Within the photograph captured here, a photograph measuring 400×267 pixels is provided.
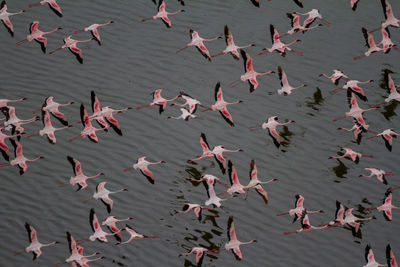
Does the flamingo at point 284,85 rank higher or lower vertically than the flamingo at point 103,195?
higher

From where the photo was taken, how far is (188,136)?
1105 inches

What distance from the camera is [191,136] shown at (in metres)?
28.1

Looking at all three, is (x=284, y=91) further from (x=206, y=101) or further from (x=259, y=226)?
(x=259, y=226)

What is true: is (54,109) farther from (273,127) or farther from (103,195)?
(273,127)

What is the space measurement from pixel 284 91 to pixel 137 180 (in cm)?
500

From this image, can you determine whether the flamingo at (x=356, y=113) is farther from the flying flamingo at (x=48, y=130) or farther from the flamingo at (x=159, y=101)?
the flying flamingo at (x=48, y=130)

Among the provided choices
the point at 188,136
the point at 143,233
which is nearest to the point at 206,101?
the point at 188,136

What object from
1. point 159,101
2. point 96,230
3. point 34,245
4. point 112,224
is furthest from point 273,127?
point 34,245

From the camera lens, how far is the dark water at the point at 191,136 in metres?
24.9

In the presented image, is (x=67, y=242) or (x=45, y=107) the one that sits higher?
(x=45, y=107)

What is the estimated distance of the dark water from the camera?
24.9 m

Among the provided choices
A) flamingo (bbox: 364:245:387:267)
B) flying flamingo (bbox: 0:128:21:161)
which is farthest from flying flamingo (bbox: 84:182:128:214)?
flamingo (bbox: 364:245:387:267)

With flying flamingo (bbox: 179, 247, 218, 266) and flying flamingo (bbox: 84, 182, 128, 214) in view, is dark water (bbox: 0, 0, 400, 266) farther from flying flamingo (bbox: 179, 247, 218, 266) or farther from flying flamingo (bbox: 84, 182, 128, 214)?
flying flamingo (bbox: 84, 182, 128, 214)

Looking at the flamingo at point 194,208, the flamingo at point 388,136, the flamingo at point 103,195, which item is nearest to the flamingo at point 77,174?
the flamingo at point 103,195
